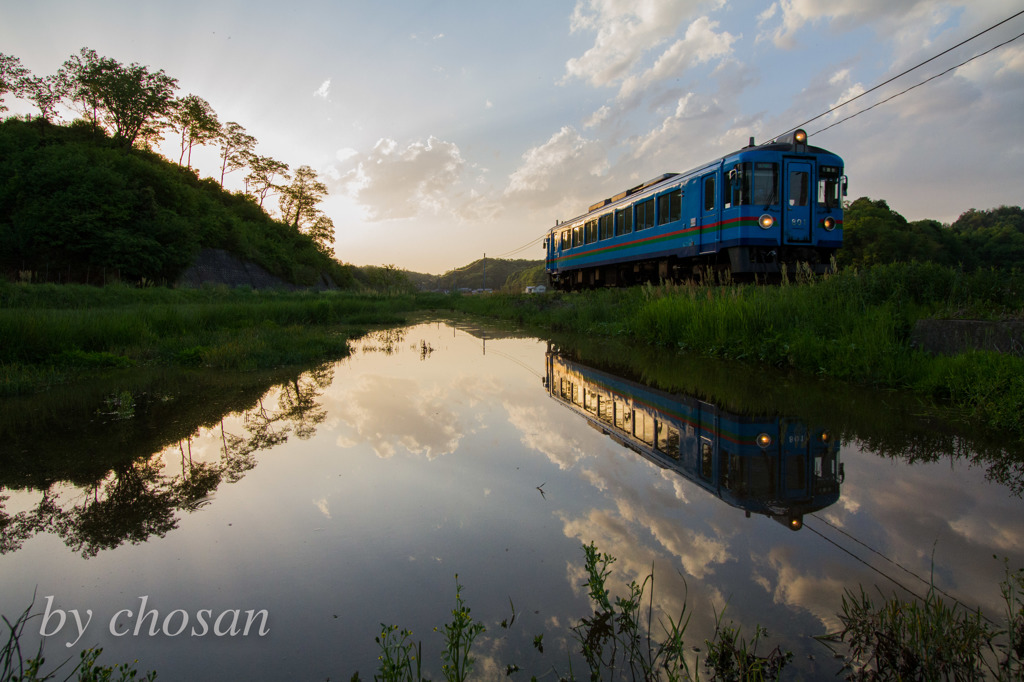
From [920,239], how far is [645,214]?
3127 centimetres

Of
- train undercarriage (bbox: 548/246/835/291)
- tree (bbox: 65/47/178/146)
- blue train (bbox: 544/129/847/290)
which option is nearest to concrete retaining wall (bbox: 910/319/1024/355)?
train undercarriage (bbox: 548/246/835/291)

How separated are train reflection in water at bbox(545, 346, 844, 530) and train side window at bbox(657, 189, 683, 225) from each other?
27.0 ft

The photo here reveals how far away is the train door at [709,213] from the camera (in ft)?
36.0

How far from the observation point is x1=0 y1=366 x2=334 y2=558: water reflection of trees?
2477 mm

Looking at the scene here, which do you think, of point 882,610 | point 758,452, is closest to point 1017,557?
point 882,610

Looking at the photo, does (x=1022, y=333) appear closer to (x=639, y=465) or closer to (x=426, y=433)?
(x=639, y=465)

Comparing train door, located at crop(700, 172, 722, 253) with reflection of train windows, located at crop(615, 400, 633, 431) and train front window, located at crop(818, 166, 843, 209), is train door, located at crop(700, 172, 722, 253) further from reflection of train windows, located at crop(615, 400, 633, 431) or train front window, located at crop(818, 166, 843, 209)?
reflection of train windows, located at crop(615, 400, 633, 431)

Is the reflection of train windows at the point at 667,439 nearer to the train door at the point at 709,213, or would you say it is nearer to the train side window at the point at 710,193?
the train door at the point at 709,213

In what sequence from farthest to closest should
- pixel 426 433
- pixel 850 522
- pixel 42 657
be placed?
pixel 426 433
pixel 850 522
pixel 42 657

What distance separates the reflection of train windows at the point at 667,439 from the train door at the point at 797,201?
805 cm

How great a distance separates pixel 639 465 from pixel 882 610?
182cm

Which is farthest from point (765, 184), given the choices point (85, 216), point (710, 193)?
point (85, 216)

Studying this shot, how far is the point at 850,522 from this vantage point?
8.20 feet

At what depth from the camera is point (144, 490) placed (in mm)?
2986
